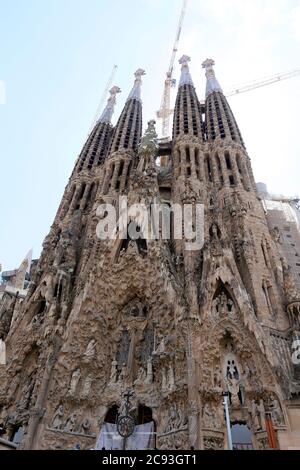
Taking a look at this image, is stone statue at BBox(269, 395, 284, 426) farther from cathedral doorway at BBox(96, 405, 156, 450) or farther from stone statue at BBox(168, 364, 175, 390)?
cathedral doorway at BBox(96, 405, 156, 450)

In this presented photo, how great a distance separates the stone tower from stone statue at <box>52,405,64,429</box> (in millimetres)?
35

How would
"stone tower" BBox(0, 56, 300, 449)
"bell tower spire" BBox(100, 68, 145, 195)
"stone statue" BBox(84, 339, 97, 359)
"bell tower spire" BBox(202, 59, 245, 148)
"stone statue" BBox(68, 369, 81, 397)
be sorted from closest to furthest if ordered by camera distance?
1. "stone tower" BBox(0, 56, 300, 449)
2. "stone statue" BBox(68, 369, 81, 397)
3. "stone statue" BBox(84, 339, 97, 359)
4. "bell tower spire" BBox(100, 68, 145, 195)
5. "bell tower spire" BBox(202, 59, 245, 148)

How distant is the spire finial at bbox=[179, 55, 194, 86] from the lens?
3482 cm

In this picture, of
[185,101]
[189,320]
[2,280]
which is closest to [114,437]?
[189,320]

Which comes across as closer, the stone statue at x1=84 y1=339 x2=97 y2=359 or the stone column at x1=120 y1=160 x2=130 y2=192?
the stone statue at x1=84 y1=339 x2=97 y2=359

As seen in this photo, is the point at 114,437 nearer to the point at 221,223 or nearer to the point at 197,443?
the point at 197,443

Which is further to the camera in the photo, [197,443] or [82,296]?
[82,296]

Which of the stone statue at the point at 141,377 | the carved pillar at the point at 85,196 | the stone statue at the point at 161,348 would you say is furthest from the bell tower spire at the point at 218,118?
the stone statue at the point at 141,377

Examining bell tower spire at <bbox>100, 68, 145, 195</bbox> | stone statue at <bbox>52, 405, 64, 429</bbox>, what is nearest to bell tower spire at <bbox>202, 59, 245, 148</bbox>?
bell tower spire at <bbox>100, 68, 145, 195</bbox>

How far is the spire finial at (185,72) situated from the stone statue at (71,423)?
3040 cm

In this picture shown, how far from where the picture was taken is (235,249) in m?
17.2

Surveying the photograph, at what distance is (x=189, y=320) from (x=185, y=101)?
2365 centimetres

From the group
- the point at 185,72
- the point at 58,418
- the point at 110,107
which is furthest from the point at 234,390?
the point at 185,72

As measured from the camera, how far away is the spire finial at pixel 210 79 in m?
31.8
